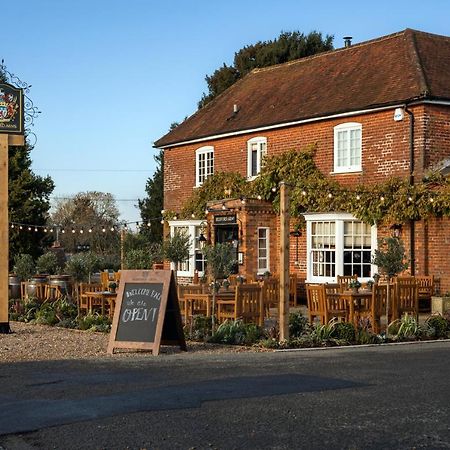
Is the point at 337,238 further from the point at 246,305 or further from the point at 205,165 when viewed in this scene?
the point at 246,305

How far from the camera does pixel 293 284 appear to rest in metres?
23.7

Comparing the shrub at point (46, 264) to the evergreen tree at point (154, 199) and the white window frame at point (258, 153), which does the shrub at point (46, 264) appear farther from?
the evergreen tree at point (154, 199)

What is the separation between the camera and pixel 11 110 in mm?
16047

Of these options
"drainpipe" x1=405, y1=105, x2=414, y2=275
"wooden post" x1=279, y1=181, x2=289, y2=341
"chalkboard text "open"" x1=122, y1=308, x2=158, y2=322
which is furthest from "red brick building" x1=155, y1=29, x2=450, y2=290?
"chalkboard text "open"" x1=122, y1=308, x2=158, y2=322

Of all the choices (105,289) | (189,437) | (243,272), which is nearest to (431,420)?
(189,437)

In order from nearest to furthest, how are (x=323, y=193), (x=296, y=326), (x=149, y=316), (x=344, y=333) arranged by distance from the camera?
(x=149, y=316), (x=344, y=333), (x=296, y=326), (x=323, y=193)

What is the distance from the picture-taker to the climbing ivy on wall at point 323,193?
70.4 ft

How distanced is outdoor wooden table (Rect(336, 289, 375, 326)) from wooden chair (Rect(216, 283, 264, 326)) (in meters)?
1.54

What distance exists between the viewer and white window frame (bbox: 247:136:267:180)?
87.9 feet

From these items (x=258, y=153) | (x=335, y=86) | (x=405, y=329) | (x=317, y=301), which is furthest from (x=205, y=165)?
(x=405, y=329)

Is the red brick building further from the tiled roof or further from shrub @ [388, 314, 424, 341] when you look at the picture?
shrub @ [388, 314, 424, 341]

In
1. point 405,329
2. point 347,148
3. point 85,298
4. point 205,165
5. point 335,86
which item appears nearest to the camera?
point 405,329

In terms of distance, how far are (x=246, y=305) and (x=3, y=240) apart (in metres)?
4.76

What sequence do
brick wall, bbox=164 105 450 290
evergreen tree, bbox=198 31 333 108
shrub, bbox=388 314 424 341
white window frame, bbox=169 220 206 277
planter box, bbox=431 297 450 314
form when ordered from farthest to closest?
evergreen tree, bbox=198 31 333 108 < white window frame, bbox=169 220 206 277 < brick wall, bbox=164 105 450 290 < planter box, bbox=431 297 450 314 < shrub, bbox=388 314 424 341
